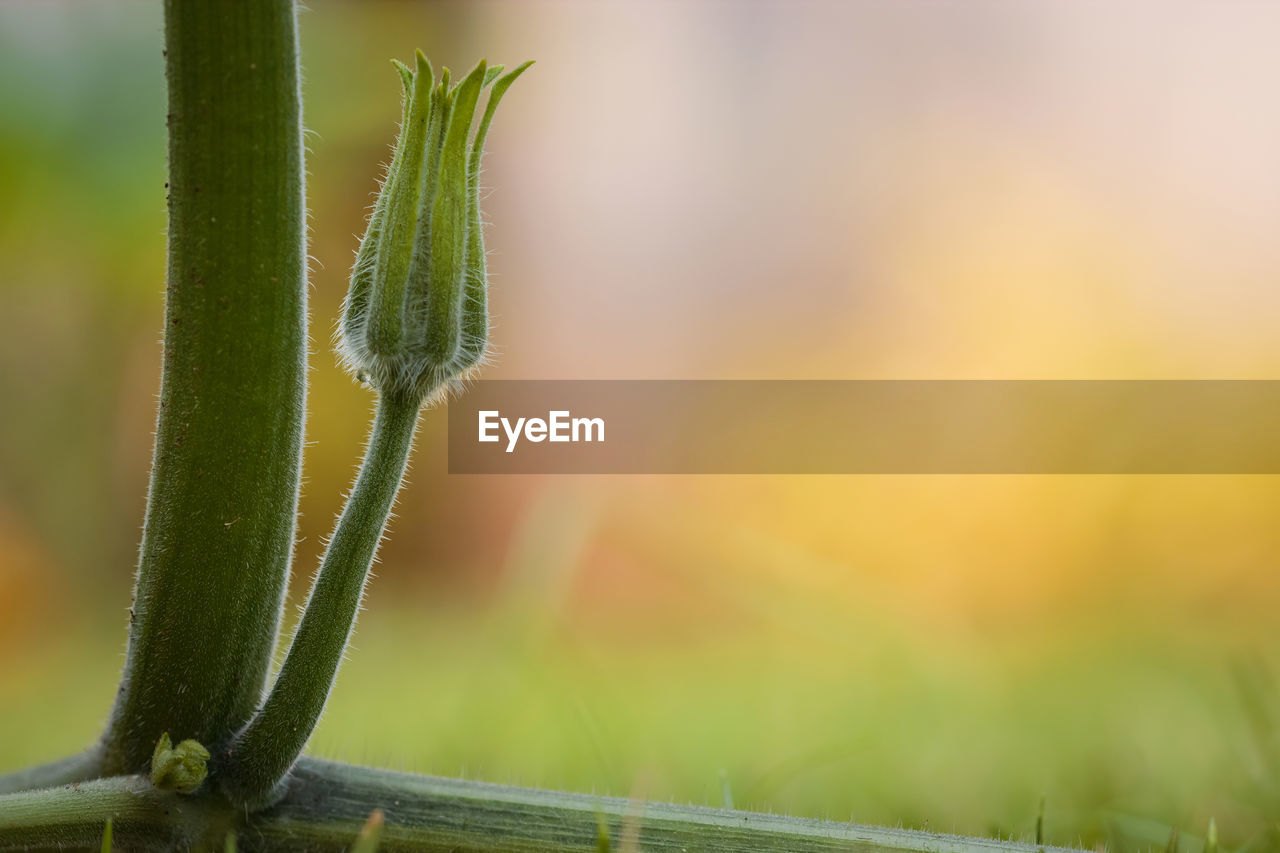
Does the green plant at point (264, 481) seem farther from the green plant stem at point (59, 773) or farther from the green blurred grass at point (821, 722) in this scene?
the green blurred grass at point (821, 722)

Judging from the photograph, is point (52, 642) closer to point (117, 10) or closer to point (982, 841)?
point (117, 10)

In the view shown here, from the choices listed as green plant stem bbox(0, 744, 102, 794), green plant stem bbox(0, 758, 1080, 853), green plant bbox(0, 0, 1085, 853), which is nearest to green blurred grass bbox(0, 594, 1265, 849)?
green plant stem bbox(0, 758, 1080, 853)

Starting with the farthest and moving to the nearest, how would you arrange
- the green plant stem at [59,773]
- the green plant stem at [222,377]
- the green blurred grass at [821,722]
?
1. the green blurred grass at [821,722]
2. the green plant stem at [59,773]
3. the green plant stem at [222,377]

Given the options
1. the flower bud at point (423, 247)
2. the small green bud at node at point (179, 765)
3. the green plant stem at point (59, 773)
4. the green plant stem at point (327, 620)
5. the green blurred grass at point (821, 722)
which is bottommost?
the green blurred grass at point (821, 722)

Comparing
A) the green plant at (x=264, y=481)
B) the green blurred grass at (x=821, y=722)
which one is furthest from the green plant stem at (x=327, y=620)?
the green blurred grass at (x=821, y=722)

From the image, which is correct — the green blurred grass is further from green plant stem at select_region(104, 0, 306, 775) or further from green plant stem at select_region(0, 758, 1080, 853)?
green plant stem at select_region(104, 0, 306, 775)

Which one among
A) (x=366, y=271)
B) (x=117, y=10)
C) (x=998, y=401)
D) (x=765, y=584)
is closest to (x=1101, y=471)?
(x=998, y=401)
